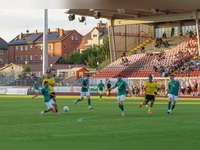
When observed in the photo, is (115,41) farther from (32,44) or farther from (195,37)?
(32,44)

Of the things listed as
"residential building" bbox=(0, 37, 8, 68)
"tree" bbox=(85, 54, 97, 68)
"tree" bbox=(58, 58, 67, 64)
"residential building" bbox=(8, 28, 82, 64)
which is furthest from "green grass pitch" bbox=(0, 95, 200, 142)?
"residential building" bbox=(0, 37, 8, 68)

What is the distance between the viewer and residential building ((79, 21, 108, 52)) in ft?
430

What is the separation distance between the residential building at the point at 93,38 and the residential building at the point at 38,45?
332cm

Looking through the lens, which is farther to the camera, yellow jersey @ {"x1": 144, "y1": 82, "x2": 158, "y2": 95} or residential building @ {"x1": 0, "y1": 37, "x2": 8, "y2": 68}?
residential building @ {"x1": 0, "y1": 37, "x2": 8, "y2": 68}

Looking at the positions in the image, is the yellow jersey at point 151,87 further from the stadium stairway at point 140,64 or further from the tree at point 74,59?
the tree at point 74,59

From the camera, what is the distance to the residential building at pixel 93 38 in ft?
430

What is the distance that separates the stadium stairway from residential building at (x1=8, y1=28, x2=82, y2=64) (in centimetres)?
6736

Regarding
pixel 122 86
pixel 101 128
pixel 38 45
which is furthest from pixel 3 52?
pixel 101 128

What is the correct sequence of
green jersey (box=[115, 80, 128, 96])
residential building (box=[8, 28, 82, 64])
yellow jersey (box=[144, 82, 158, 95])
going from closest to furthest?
green jersey (box=[115, 80, 128, 96]) → yellow jersey (box=[144, 82, 158, 95]) → residential building (box=[8, 28, 82, 64])

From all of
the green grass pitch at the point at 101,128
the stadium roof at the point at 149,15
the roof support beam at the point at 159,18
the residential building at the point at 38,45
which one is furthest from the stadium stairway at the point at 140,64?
the residential building at the point at 38,45

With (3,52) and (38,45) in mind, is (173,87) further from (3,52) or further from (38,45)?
(3,52)

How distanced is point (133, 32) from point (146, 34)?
2109 millimetres

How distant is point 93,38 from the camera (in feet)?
437

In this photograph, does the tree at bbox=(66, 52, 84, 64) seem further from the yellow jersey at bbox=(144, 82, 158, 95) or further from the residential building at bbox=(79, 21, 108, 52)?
the yellow jersey at bbox=(144, 82, 158, 95)
